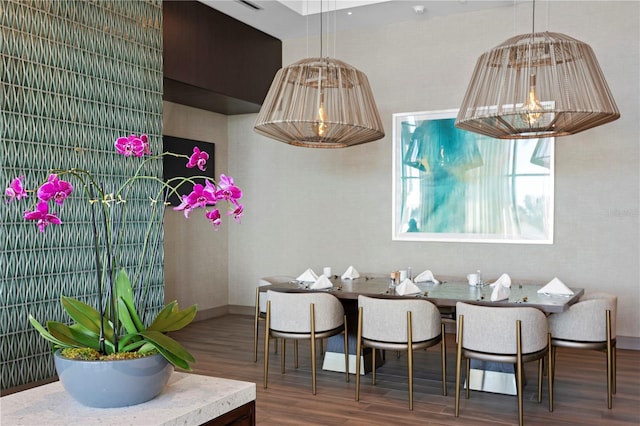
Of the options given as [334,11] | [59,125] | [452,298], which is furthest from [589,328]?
[334,11]

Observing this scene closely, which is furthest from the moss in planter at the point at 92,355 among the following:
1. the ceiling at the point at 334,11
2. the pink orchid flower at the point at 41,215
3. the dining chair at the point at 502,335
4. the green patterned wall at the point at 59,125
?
the ceiling at the point at 334,11

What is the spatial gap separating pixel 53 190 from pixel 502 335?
3.35 m

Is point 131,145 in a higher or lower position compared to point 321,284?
higher

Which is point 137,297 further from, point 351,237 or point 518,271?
point 518,271

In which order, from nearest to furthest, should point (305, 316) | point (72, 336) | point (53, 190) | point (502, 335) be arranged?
point (53, 190) → point (72, 336) → point (502, 335) → point (305, 316)

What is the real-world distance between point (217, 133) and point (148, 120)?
8.46ft

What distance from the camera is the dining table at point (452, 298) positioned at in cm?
468

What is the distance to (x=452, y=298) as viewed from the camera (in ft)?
15.7

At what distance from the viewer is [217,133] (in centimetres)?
870

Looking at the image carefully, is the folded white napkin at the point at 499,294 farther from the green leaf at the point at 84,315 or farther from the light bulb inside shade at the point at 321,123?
the green leaf at the point at 84,315

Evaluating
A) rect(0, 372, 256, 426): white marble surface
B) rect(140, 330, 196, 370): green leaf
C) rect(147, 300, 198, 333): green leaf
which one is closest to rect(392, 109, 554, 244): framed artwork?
rect(0, 372, 256, 426): white marble surface

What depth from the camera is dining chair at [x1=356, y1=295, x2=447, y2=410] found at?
4492 millimetres

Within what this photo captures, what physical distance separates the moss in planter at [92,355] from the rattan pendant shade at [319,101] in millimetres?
3510

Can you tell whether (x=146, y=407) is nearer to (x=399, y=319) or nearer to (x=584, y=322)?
(x=399, y=319)
